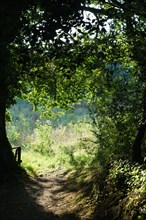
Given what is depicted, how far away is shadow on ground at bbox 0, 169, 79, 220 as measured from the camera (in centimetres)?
862

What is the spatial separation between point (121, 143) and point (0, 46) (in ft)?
18.5

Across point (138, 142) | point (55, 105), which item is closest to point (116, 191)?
point (138, 142)

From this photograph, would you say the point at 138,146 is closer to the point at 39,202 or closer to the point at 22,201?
the point at 39,202

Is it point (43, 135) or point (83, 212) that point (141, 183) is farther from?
point (43, 135)

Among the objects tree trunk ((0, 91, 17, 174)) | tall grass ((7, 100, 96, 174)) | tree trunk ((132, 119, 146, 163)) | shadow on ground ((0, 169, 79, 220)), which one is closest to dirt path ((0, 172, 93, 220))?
shadow on ground ((0, 169, 79, 220))

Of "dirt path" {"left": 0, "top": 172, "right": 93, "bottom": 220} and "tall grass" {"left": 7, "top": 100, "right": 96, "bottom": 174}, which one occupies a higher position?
"tall grass" {"left": 7, "top": 100, "right": 96, "bottom": 174}

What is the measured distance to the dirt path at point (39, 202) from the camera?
858 centimetres

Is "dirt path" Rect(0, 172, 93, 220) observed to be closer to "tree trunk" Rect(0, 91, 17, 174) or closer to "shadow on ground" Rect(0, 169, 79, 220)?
"shadow on ground" Rect(0, 169, 79, 220)

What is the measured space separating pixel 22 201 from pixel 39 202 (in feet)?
1.74

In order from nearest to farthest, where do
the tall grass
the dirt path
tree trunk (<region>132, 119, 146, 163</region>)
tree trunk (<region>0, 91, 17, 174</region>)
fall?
the dirt path
tree trunk (<region>132, 119, 146, 163</region>)
tree trunk (<region>0, 91, 17, 174</region>)
the tall grass

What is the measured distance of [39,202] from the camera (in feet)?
34.1

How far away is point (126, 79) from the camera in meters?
12.2

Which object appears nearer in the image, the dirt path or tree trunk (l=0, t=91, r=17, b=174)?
the dirt path

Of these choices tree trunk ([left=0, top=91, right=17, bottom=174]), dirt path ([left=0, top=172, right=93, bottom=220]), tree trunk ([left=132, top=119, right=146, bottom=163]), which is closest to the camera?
dirt path ([left=0, top=172, right=93, bottom=220])
